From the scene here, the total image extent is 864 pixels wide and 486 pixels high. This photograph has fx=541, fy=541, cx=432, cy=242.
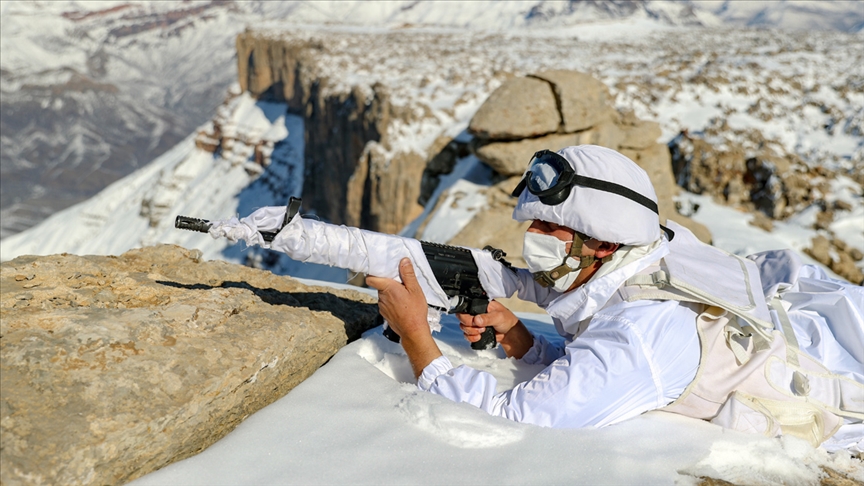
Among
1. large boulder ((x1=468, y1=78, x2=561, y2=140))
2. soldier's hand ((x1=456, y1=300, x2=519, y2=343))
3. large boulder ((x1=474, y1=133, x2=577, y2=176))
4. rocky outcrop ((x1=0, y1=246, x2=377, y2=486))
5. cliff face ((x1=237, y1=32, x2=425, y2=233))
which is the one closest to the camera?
rocky outcrop ((x1=0, y1=246, x2=377, y2=486))

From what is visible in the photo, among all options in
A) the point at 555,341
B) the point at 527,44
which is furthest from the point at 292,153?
the point at 555,341

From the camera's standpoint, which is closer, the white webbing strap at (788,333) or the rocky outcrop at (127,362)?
the rocky outcrop at (127,362)

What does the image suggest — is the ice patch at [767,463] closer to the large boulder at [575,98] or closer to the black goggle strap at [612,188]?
the black goggle strap at [612,188]

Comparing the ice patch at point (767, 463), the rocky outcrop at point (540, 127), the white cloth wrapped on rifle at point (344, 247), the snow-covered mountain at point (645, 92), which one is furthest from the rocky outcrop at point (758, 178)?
the white cloth wrapped on rifle at point (344, 247)

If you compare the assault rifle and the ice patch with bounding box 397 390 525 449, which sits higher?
the assault rifle

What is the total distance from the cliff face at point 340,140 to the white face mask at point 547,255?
9.82 metres

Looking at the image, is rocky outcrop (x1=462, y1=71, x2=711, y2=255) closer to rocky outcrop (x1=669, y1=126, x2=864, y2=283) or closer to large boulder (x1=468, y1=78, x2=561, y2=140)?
large boulder (x1=468, y1=78, x2=561, y2=140)

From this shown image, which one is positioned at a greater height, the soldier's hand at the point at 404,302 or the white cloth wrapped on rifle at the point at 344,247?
the white cloth wrapped on rifle at the point at 344,247

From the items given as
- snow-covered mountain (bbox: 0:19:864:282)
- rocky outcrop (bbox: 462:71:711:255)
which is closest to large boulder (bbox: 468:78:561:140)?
rocky outcrop (bbox: 462:71:711:255)

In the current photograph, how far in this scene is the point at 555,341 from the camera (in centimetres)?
278

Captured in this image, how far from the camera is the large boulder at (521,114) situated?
8.18 metres

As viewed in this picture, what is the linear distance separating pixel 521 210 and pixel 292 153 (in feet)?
116

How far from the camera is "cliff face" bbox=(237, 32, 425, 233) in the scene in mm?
12305

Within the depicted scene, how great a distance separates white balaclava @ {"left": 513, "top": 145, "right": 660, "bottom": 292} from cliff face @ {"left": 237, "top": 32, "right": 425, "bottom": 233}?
9856 millimetres
